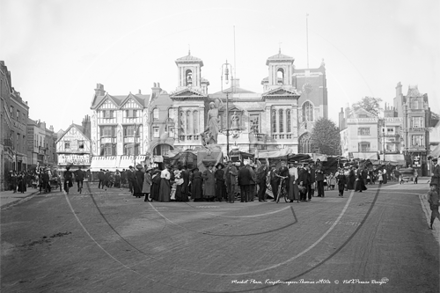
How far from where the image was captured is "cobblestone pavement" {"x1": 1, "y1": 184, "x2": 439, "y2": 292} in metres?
7.21

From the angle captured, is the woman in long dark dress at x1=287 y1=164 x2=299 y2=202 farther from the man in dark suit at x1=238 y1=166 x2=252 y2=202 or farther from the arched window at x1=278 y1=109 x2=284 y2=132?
the arched window at x1=278 y1=109 x2=284 y2=132

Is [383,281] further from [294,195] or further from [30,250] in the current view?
[294,195]

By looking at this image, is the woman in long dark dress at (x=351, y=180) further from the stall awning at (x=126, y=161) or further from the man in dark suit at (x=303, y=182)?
the stall awning at (x=126, y=161)

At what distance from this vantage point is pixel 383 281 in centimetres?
725

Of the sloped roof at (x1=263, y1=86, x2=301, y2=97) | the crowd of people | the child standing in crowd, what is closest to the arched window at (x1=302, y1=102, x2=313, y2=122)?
the sloped roof at (x1=263, y1=86, x2=301, y2=97)

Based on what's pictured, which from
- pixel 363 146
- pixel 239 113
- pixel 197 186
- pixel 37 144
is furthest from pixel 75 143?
pixel 363 146

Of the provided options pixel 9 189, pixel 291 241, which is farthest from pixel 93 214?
pixel 9 189

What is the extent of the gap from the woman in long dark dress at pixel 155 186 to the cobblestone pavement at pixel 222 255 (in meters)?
9.93

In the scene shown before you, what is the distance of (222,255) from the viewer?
9.27m

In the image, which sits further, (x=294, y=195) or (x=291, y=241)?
(x=294, y=195)

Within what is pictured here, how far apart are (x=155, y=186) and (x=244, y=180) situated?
15.7 ft

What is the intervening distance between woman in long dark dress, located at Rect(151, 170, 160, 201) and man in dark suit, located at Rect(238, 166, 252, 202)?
4290mm

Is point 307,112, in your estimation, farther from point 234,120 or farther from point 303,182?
point 303,182

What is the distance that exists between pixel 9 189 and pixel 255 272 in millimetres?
37439
